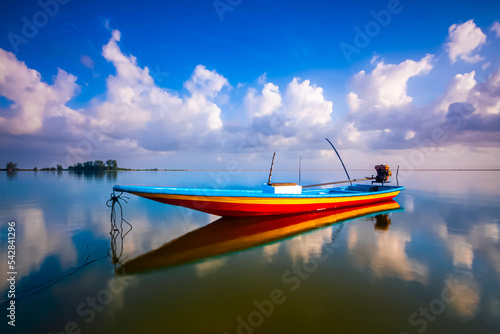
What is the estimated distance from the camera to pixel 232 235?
10883 mm

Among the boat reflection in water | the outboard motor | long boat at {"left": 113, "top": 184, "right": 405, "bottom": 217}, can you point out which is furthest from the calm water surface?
the outboard motor

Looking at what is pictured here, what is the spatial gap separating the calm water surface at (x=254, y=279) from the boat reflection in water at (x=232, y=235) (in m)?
0.09

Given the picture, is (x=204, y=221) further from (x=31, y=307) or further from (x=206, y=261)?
(x=31, y=307)

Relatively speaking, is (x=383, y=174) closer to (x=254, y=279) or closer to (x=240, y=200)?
(x=240, y=200)

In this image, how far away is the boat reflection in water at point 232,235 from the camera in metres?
7.80

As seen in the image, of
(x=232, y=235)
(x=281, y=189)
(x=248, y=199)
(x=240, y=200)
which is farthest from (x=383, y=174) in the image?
(x=232, y=235)

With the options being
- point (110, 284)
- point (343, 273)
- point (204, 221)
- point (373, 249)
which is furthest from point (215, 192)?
point (373, 249)

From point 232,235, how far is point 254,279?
15.1 ft

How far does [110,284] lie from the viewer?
20.0 ft

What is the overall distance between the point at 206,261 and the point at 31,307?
4.77m

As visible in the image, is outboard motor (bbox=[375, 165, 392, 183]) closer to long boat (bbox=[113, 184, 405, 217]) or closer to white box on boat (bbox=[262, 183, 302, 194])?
long boat (bbox=[113, 184, 405, 217])

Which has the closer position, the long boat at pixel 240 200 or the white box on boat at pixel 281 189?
the long boat at pixel 240 200

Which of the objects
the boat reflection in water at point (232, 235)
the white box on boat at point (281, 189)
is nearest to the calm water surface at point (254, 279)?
the boat reflection in water at point (232, 235)

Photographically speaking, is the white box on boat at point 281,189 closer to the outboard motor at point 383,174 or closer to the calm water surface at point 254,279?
the calm water surface at point 254,279
